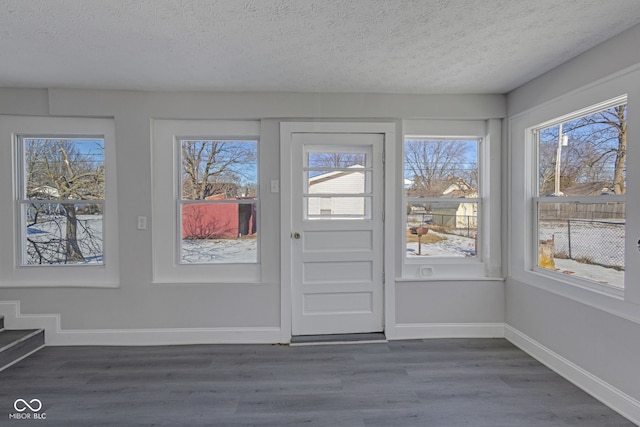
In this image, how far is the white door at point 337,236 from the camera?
9.99 feet

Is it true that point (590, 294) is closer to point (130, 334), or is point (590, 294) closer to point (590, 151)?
point (590, 151)

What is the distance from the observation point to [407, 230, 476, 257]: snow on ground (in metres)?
3.19

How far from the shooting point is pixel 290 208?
3.00 metres

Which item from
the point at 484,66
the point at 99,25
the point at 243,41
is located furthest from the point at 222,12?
the point at 484,66

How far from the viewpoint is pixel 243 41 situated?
203 centimetres

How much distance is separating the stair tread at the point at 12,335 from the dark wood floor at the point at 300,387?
206 millimetres

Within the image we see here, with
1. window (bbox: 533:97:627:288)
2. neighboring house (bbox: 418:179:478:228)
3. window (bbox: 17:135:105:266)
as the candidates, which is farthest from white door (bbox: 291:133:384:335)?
window (bbox: 17:135:105:266)

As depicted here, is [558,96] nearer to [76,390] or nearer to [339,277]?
[339,277]

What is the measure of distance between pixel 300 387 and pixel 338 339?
2.54 ft

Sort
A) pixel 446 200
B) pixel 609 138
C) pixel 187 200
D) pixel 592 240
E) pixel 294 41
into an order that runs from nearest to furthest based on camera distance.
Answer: pixel 294 41 → pixel 609 138 → pixel 592 240 → pixel 187 200 → pixel 446 200

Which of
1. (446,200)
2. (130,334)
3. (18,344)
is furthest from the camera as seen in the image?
(446,200)

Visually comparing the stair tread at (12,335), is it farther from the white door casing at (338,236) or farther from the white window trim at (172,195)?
the white door casing at (338,236)

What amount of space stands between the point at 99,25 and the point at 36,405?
2.43m

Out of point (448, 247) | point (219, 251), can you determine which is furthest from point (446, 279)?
point (219, 251)
